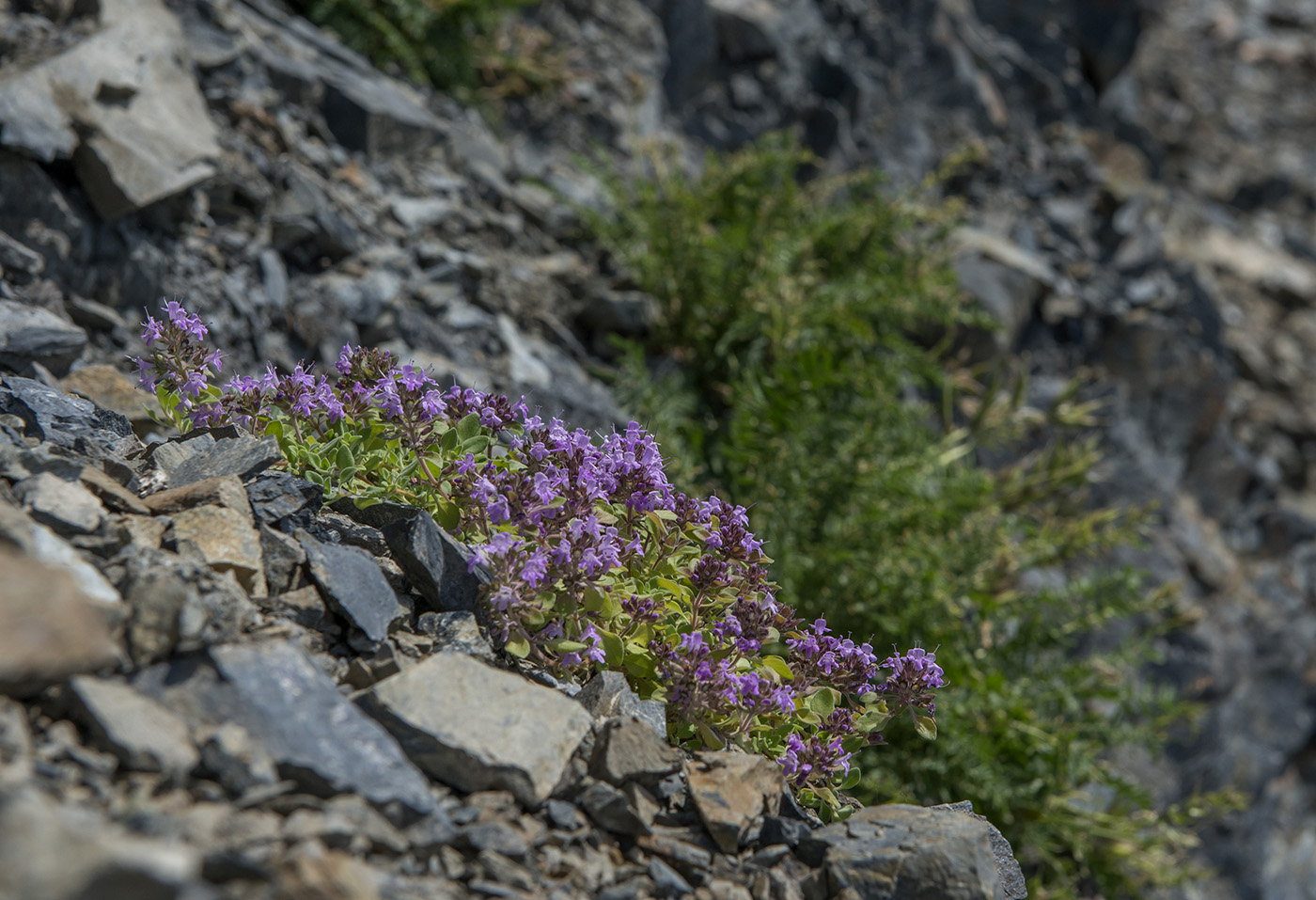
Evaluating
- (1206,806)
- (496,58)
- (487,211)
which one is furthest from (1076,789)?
(496,58)

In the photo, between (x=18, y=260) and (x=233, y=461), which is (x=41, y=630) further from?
(x=18, y=260)

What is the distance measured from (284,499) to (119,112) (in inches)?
107

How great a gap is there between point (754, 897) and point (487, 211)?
4.59 metres

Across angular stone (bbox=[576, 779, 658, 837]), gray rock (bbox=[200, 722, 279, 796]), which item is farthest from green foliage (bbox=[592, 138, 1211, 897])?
gray rock (bbox=[200, 722, 279, 796])

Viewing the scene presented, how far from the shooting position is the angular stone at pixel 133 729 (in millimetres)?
1787

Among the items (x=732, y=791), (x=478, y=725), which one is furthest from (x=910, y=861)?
(x=478, y=725)

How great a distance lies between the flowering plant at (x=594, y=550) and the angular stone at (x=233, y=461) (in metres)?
0.08

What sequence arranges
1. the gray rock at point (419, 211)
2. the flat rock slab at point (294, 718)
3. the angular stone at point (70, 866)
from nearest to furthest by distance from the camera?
the angular stone at point (70, 866)
the flat rock slab at point (294, 718)
the gray rock at point (419, 211)

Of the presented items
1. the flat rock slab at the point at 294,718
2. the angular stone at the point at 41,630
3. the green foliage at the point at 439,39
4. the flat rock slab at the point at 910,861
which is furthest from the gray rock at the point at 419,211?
the flat rock slab at the point at 910,861

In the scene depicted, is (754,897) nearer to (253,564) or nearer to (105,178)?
(253,564)

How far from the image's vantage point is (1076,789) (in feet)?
15.3

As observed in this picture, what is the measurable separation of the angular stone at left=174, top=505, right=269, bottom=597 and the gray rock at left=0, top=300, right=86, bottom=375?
5.04 feet

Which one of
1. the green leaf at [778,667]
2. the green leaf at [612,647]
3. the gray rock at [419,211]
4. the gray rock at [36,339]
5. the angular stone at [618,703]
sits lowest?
the gray rock at [36,339]

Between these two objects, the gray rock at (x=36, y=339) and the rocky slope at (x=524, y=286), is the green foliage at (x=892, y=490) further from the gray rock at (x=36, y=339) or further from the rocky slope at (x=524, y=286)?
the gray rock at (x=36, y=339)
